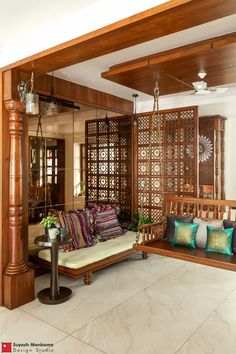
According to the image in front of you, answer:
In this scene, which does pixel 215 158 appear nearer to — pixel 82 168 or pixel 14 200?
pixel 82 168

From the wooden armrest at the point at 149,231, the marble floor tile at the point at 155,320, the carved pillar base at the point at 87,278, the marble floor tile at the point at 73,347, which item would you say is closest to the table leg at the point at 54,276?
the carved pillar base at the point at 87,278

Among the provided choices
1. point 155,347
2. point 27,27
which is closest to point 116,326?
point 155,347

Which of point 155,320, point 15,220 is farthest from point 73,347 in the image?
point 15,220

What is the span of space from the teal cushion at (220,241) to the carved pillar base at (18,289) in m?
1.90

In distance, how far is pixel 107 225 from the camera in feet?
14.7

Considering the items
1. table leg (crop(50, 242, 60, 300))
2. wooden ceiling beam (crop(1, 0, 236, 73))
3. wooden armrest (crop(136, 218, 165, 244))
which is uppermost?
wooden ceiling beam (crop(1, 0, 236, 73))

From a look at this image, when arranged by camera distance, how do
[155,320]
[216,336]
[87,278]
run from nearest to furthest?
[216,336] → [155,320] → [87,278]

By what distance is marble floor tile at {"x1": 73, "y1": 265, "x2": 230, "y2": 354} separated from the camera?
7.69 ft

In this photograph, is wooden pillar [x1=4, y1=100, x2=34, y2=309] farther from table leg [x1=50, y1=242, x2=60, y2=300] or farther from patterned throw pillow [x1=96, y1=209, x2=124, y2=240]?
patterned throw pillow [x1=96, y1=209, x2=124, y2=240]

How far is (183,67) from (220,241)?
6.31 feet

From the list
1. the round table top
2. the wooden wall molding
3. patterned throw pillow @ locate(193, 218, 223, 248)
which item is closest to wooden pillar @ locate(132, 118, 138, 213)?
the wooden wall molding

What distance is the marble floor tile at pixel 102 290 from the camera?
2.76 metres

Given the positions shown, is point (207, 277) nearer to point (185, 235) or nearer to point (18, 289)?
point (185, 235)

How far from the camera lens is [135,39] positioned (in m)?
2.18
